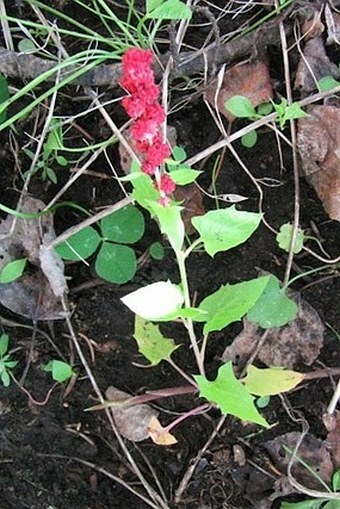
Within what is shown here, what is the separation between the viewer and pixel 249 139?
3.84ft

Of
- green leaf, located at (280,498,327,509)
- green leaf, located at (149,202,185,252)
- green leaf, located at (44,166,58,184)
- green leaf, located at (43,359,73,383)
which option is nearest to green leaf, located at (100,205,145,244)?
green leaf, located at (44,166,58,184)

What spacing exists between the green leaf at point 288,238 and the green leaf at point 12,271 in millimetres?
414

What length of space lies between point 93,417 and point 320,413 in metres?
0.37

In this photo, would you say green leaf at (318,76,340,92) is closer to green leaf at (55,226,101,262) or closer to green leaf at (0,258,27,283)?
green leaf at (55,226,101,262)

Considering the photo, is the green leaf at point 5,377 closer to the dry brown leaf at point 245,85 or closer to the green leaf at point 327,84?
the dry brown leaf at point 245,85

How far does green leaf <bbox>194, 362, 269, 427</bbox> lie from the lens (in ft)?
2.96

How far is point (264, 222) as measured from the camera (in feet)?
3.85

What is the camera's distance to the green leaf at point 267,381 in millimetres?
1085

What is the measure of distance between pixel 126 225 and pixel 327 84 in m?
0.37

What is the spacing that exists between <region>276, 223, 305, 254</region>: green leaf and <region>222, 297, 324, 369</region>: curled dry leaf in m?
0.08

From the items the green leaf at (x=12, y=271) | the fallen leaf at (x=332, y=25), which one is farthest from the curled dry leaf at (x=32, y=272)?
the fallen leaf at (x=332, y=25)

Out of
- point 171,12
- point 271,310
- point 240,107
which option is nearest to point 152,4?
point 171,12

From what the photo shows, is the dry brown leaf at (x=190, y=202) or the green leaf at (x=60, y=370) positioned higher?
the dry brown leaf at (x=190, y=202)

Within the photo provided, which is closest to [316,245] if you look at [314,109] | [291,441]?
[314,109]
